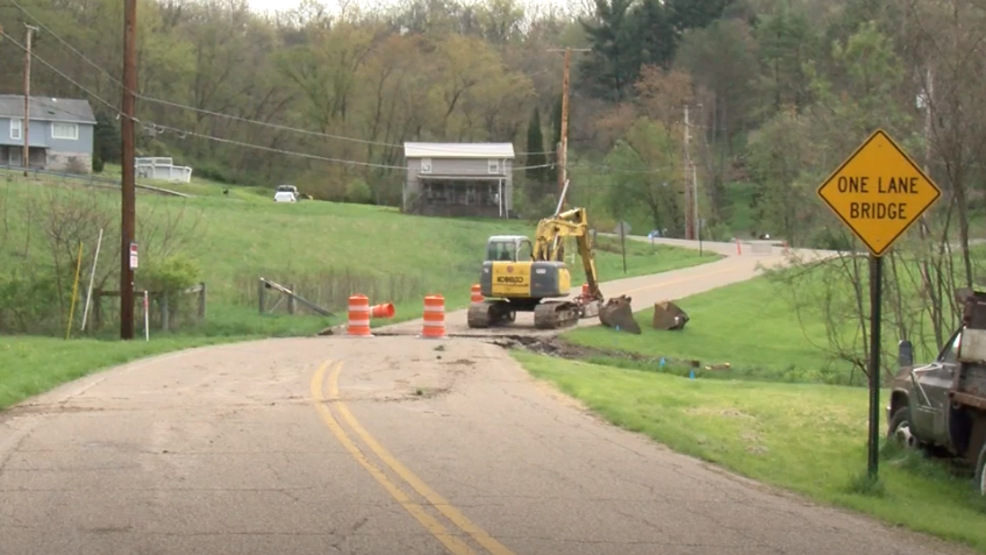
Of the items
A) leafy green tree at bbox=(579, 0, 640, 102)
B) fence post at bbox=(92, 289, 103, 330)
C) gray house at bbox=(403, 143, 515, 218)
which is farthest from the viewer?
leafy green tree at bbox=(579, 0, 640, 102)

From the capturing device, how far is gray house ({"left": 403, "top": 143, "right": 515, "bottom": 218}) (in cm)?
8969

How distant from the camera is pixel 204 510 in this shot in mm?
9141

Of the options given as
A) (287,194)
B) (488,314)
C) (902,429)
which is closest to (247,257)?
(488,314)

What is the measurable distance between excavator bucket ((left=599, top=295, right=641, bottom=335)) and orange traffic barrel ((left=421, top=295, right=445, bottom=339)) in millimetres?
7829

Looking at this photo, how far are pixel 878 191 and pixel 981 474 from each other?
2904mm

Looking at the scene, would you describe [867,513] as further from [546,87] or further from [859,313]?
[546,87]

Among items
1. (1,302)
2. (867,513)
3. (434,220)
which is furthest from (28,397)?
(434,220)

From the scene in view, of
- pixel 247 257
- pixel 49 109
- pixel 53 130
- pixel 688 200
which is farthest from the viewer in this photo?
pixel 53 130

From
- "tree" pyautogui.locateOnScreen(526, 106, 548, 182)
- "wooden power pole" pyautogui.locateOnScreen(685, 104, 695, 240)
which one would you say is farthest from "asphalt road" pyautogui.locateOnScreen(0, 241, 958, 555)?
"tree" pyautogui.locateOnScreen(526, 106, 548, 182)

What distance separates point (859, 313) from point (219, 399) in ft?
55.0

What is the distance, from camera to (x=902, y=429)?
13906 millimetres

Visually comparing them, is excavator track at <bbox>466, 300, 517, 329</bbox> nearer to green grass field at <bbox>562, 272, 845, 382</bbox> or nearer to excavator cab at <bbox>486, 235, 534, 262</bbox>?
excavator cab at <bbox>486, 235, 534, 262</bbox>

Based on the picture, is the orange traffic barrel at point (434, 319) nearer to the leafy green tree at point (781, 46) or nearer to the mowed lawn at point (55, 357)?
the mowed lawn at point (55, 357)

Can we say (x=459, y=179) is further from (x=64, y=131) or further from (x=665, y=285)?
(x=665, y=285)
